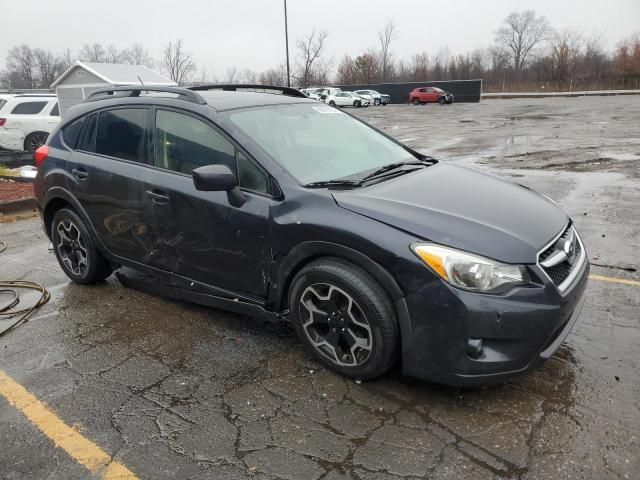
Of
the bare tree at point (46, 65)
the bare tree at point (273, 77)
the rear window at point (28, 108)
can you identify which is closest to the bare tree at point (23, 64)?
the bare tree at point (46, 65)

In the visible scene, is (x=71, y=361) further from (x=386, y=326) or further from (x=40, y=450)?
(x=386, y=326)

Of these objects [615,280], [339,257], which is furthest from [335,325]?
[615,280]

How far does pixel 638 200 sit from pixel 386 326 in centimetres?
643

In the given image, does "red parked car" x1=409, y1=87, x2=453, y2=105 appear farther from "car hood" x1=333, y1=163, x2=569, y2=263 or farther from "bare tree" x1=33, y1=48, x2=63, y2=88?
"bare tree" x1=33, y1=48, x2=63, y2=88

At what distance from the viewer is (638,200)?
7.47 m

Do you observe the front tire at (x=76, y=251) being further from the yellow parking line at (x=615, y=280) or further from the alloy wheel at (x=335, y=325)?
the yellow parking line at (x=615, y=280)

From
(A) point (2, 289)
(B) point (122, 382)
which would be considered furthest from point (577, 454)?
(A) point (2, 289)

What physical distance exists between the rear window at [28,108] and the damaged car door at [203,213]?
12581mm

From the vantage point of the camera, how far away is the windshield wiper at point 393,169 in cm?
346

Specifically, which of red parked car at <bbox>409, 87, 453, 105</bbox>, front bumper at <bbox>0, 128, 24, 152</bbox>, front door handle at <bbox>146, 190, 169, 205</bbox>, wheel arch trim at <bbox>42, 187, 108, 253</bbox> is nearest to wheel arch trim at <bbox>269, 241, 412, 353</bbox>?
front door handle at <bbox>146, 190, 169, 205</bbox>

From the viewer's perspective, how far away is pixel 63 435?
8.89 ft

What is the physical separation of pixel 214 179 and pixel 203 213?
43 centimetres

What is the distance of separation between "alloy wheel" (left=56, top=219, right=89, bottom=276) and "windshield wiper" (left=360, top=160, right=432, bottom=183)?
2738mm

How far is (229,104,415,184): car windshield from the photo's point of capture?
3.45 metres
